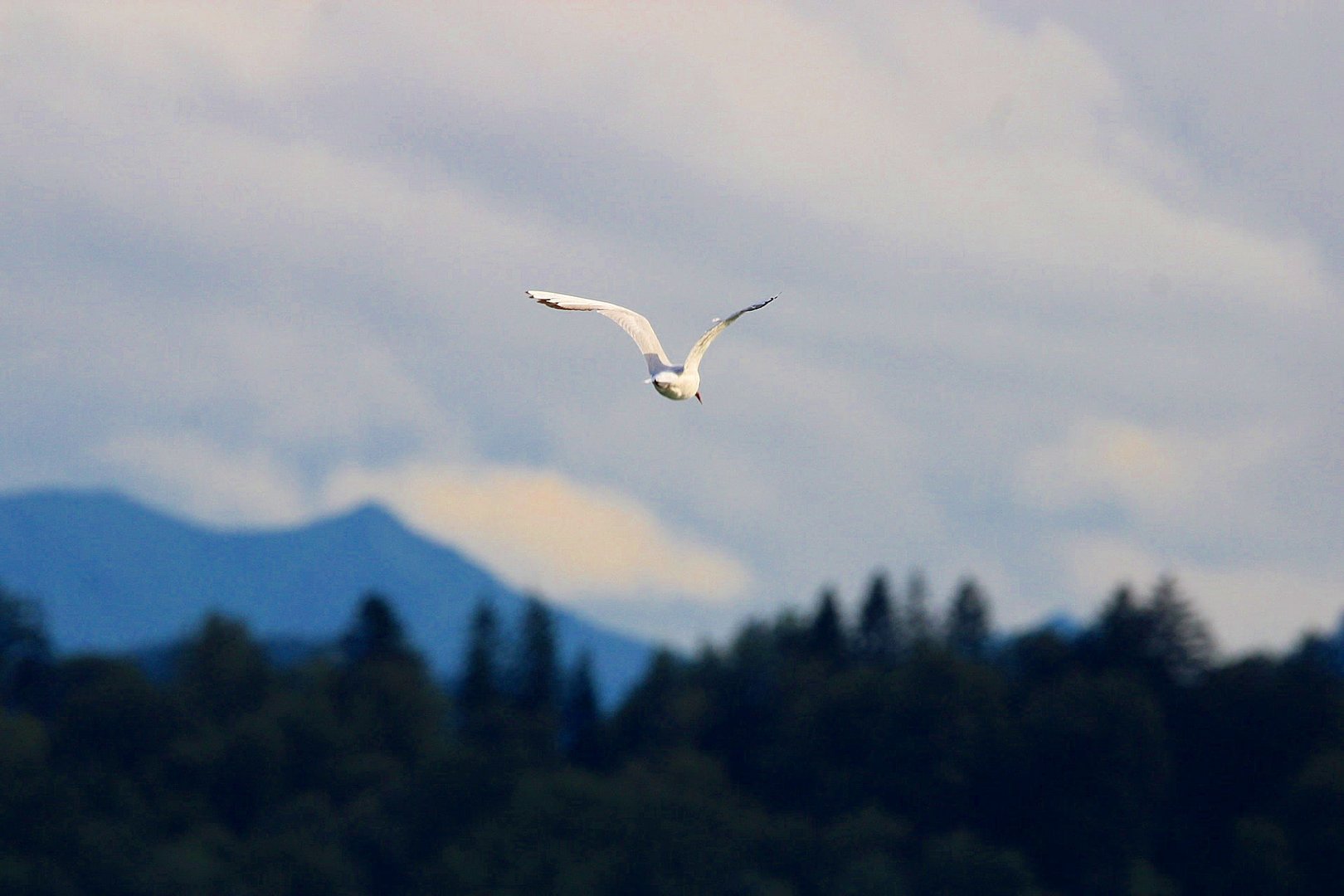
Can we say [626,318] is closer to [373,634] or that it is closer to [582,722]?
[373,634]

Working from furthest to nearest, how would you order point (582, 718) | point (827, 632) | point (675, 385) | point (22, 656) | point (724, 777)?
1. point (582, 718)
2. point (22, 656)
3. point (827, 632)
4. point (724, 777)
5. point (675, 385)

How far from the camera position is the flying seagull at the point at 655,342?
2369cm

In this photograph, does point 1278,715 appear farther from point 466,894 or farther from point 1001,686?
point 466,894

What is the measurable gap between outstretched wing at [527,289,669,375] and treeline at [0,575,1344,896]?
8470cm

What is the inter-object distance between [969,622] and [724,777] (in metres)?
48.6

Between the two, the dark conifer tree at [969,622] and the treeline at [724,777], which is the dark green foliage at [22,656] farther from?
the dark conifer tree at [969,622]

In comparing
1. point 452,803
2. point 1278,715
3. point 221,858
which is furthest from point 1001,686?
point 221,858

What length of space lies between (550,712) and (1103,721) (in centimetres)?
4948

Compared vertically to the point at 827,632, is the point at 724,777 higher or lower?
lower

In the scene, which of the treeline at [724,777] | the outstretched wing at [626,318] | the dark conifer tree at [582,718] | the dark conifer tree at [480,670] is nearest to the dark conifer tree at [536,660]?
the dark conifer tree at [582,718]

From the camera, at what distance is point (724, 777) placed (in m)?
131

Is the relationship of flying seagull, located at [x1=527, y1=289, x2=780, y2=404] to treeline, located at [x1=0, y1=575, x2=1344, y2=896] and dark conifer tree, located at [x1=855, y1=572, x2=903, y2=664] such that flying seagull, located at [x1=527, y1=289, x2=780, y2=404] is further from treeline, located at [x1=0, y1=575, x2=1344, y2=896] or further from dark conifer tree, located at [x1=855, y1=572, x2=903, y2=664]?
dark conifer tree, located at [x1=855, y1=572, x2=903, y2=664]

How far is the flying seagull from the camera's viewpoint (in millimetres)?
23688

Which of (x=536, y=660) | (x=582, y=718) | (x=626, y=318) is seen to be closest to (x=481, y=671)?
(x=536, y=660)
